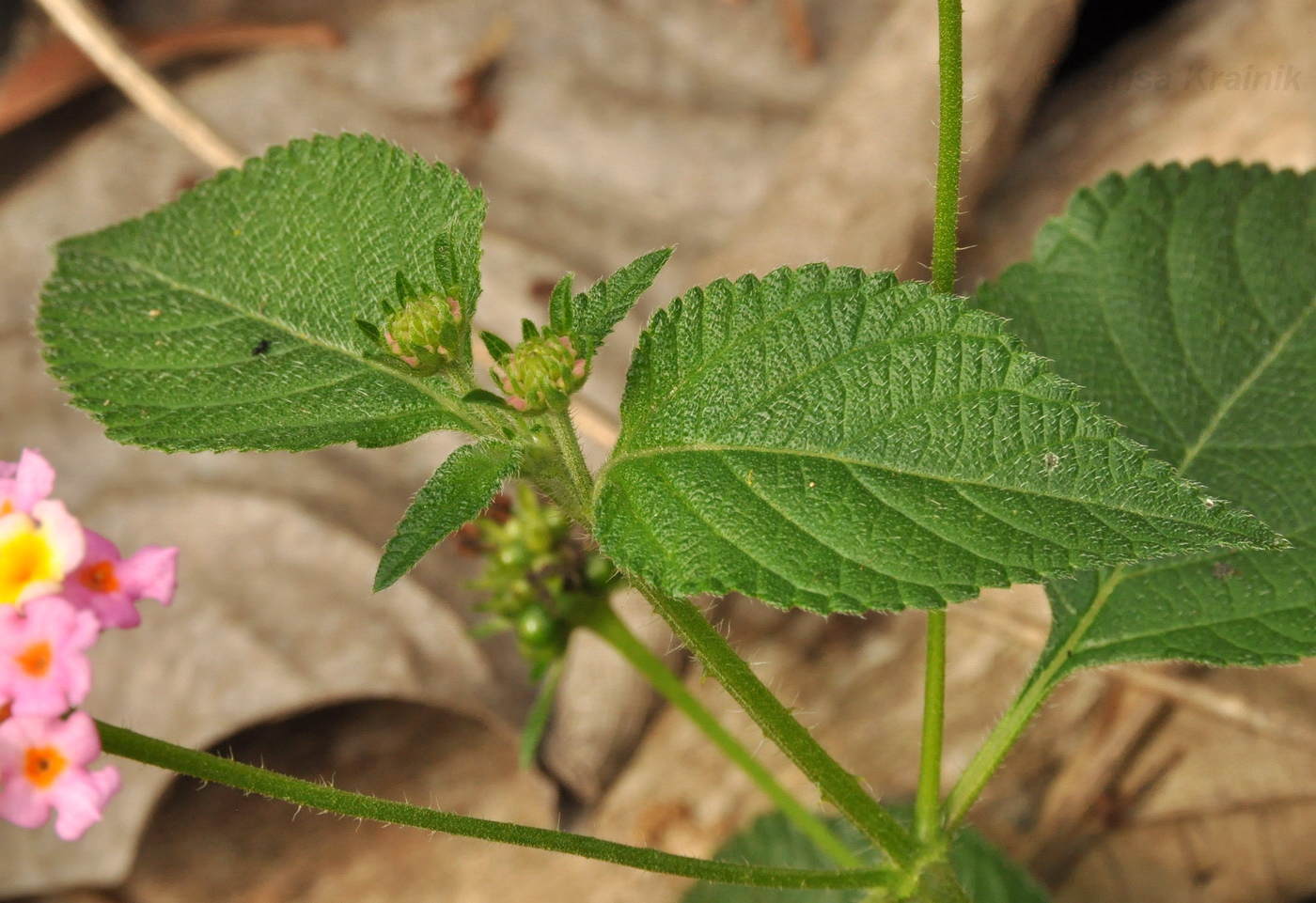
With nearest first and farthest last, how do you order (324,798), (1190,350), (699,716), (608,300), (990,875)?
(324,798) → (608,300) → (1190,350) → (699,716) → (990,875)

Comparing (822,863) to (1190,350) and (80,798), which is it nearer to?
(1190,350)

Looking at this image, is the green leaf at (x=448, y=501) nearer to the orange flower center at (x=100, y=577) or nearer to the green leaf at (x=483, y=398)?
the green leaf at (x=483, y=398)

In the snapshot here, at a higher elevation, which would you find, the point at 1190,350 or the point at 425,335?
the point at 1190,350

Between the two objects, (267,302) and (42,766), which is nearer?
(42,766)

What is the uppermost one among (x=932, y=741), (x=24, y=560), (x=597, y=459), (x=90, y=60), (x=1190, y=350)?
(x=1190, y=350)

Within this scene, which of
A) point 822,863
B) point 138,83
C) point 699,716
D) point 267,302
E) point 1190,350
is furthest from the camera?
point 138,83

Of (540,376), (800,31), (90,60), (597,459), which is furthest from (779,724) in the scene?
(90,60)
